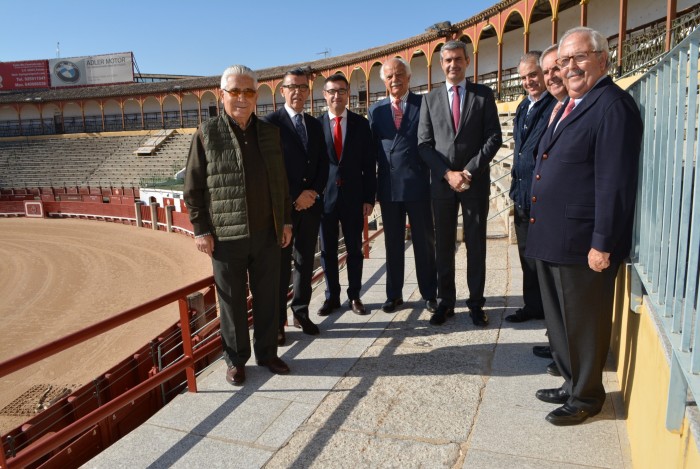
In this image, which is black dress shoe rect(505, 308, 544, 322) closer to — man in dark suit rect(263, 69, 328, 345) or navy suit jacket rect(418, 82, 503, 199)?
navy suit jacket rect(418, 82, 503, 199)

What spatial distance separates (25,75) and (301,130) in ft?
175

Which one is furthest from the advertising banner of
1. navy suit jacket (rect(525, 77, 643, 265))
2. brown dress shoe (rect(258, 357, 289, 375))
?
navy suit jacket (rect(525, 77, 643, 265))

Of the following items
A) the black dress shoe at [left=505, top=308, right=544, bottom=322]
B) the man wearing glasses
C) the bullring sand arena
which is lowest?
the bullring sand arena

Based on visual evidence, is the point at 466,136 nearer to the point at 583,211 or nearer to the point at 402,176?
the point at 402,176

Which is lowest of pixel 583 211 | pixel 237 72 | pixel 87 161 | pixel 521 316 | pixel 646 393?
pixel 521 316

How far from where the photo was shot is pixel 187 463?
7.55 ft

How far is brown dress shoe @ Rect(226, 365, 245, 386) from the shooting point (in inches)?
120

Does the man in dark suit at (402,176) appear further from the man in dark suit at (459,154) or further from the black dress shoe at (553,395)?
the black dress shoe at (553,395)

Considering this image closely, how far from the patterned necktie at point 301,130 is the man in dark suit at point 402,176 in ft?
2.18

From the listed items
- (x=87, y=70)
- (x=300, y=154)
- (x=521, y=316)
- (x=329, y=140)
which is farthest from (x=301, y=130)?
(x=87, y=70)

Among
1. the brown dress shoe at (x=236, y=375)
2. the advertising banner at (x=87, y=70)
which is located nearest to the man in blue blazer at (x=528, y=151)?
the brown dress shoe at (x=236, y=375)

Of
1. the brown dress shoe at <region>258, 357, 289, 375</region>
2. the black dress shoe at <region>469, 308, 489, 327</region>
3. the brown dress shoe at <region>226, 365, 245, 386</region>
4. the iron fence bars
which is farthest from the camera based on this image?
the black dress shoe at <region>469, 308, 489, 327</region>

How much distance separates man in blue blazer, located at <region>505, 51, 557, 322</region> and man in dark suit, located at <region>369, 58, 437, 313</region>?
66 centimetres

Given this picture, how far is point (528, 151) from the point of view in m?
3.51
